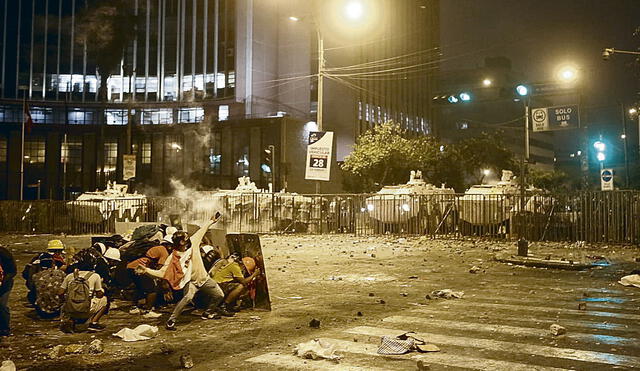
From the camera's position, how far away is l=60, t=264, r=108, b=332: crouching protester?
8.65 metres

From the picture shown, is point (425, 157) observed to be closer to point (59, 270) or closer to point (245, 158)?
point (245, 158)

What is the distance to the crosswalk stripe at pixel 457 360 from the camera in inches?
253

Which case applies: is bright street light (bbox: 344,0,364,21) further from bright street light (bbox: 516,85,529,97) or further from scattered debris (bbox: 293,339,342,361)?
scattered debris (bbox: 293,339,342,361)

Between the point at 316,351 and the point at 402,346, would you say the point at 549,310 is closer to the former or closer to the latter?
the point at 402,346

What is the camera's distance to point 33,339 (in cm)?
835

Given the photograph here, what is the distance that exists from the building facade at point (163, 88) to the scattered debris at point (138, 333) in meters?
46.4

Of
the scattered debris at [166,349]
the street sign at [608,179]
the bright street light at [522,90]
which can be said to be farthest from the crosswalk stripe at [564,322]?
the street sign at [608,179]

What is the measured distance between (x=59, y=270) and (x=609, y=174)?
20.5 metres

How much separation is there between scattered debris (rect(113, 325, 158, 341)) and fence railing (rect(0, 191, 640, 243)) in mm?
12354

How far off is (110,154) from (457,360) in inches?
2383

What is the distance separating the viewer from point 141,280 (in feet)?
34.3

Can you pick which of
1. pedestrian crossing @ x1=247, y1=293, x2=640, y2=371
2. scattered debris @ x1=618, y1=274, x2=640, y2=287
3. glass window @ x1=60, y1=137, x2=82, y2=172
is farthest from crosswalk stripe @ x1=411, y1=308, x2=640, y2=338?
glass window @ x1=60, y1=137, x2=82, y2=172

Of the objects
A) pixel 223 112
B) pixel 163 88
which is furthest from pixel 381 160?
pixel 163 88

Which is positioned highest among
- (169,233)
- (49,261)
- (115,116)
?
(115,116)
